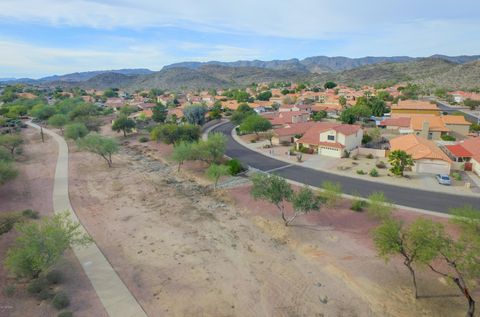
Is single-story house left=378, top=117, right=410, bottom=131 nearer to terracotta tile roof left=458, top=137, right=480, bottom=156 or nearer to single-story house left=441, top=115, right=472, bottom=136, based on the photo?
single-story house left=441, top=115, right=472, bottom=136

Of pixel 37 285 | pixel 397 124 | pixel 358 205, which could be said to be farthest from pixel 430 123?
pixel 37 285

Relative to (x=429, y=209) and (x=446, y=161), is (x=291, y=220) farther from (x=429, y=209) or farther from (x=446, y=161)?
(x=446, y=161)

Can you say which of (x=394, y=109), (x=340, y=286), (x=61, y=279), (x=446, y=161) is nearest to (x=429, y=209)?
(x=446, y=161)

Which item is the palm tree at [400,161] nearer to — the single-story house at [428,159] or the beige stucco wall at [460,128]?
the single-story house at [428,159]

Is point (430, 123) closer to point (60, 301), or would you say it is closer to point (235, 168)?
point (235, 168)

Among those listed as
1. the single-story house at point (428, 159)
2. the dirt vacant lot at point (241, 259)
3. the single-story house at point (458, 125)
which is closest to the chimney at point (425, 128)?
the single-story house at point (458, 125)

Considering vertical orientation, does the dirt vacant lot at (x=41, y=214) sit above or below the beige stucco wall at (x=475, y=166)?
below

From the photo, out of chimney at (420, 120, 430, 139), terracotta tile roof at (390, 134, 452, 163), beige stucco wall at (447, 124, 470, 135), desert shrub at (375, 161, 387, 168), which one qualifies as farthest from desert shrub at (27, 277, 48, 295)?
beige stucco wall at (447, 124, 470, 135)

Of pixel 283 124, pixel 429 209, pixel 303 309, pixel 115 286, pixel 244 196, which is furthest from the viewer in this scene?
pixel 283 124
